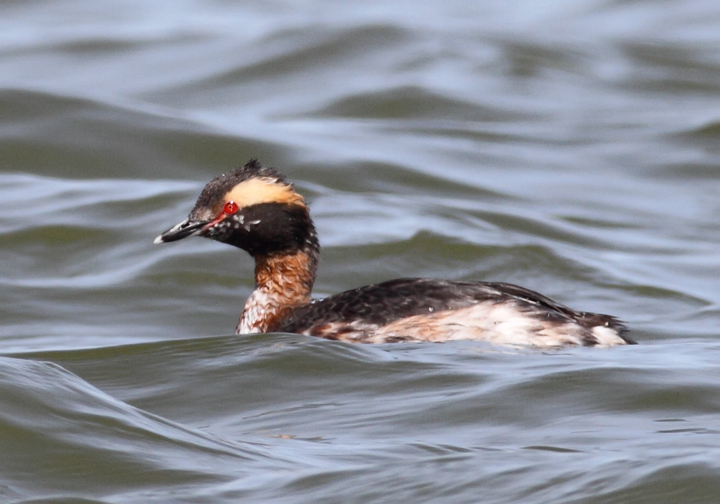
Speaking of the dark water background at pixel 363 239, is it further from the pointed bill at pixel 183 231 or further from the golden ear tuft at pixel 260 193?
the golden ear tuft at pixel 260 193

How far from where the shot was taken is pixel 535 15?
21.5 m

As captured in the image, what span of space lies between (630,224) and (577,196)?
86 cm

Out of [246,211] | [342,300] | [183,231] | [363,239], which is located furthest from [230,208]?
[363,239]

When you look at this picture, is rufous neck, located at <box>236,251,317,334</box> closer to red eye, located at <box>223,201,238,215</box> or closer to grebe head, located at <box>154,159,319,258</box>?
grebe head, located at <box>154,159,319,258</box>

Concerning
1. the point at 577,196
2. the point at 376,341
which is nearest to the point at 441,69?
the point at 577,196

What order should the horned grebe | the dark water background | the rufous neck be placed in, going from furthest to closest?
the rufous neck
the horned grebe
the dark water background

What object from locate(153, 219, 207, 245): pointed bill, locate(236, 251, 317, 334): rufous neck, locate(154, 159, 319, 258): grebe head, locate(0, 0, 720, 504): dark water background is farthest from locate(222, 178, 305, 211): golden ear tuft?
locate(0, 0, 720, 504): dark water background

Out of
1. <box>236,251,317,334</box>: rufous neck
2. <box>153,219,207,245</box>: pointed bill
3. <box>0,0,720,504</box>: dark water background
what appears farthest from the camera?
<box>236,251,317,334</box>: rufous neck

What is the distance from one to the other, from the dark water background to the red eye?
39.1 inches

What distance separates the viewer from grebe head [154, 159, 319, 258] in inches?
333

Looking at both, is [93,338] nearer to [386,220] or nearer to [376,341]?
[376,341]

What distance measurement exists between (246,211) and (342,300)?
0.87 meters

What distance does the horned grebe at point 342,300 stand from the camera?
7.61 m

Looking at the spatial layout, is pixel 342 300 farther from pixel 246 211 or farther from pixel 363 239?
pixel 363 239
